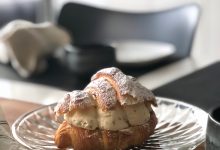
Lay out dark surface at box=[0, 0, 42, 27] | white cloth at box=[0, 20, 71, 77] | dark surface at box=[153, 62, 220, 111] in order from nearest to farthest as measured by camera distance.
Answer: dark surface at box=[153, 62, 220, 111], white cloth at box=[0, 20, 71, 77], dark surface at box=[0, 0, 42, 27]

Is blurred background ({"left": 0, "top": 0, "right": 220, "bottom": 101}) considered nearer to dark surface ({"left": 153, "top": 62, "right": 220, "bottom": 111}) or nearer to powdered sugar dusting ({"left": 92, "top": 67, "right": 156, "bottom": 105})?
dark surface ({"left": 153, "top": 62, "right": 220, "bottom": 111})

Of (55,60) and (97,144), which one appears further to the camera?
(55,60)

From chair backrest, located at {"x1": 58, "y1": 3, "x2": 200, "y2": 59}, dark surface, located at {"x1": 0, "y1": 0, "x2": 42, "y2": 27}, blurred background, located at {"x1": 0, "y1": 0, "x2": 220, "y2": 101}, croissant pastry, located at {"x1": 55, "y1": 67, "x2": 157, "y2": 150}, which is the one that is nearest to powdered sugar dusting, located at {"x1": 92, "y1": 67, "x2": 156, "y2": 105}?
croissant pastry, located at {"x1": 55, "y1": 67, "x2": 157, "y2": 150}

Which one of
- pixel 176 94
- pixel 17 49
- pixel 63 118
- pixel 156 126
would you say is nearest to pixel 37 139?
pixel 63 118

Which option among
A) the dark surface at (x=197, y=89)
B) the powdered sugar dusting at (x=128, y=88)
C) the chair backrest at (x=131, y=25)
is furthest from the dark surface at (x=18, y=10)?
the powdered sugar dusting at (x=128, y=88)

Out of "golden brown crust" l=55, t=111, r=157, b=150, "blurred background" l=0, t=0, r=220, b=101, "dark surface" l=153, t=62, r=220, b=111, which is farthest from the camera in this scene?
"blurred background" l=0, t=0, r=220, b=101

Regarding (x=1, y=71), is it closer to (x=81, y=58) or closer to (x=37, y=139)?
(x=81, y=58)
